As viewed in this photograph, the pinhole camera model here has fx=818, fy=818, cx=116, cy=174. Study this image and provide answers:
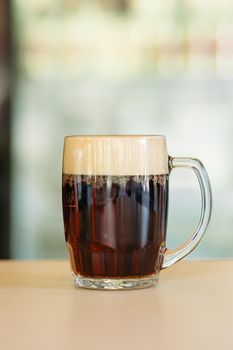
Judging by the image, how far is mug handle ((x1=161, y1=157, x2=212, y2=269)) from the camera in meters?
0.73

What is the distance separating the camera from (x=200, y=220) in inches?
29.1

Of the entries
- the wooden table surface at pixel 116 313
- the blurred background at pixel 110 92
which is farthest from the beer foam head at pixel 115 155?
the blurred background at pixel 110 92

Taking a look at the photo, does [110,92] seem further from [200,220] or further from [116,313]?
[116,313]

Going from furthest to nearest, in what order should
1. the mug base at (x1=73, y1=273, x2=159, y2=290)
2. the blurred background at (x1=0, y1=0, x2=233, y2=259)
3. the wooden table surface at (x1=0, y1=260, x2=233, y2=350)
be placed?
1. the blurred background at (x1=0, y1=0, x2=233, y2=259)
2. the mug base at (x1=73, y1=273, x2=159, y2=290)
3. the wooden table surface at (x1=0, y1=260, x2=233, y2=350)

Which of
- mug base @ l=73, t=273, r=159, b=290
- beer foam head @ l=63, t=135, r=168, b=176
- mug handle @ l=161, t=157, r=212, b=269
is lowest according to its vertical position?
mug base @ l=73, t=273, r=159, b=290

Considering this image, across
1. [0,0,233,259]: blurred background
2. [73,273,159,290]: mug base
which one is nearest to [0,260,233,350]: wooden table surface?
[73,273,159,290]: mug base

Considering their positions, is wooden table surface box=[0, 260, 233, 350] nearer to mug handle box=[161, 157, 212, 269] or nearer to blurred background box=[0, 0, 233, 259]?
mug handle box=[161, 157, 212, 269]

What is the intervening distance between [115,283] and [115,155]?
0.11m

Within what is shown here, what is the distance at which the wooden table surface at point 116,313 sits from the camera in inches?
19.8

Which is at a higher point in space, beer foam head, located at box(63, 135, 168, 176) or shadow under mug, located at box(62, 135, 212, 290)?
beer foam head, located at box(63, 135, 168, 176)

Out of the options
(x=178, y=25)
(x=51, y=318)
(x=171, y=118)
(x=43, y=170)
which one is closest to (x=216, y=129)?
(x=171, y=118)

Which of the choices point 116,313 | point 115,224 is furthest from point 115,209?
point 116,313

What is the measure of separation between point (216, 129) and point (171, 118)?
119 millimetres

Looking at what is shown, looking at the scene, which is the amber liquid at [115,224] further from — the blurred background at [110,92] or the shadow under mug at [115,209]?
the blurred background at [110,92]
